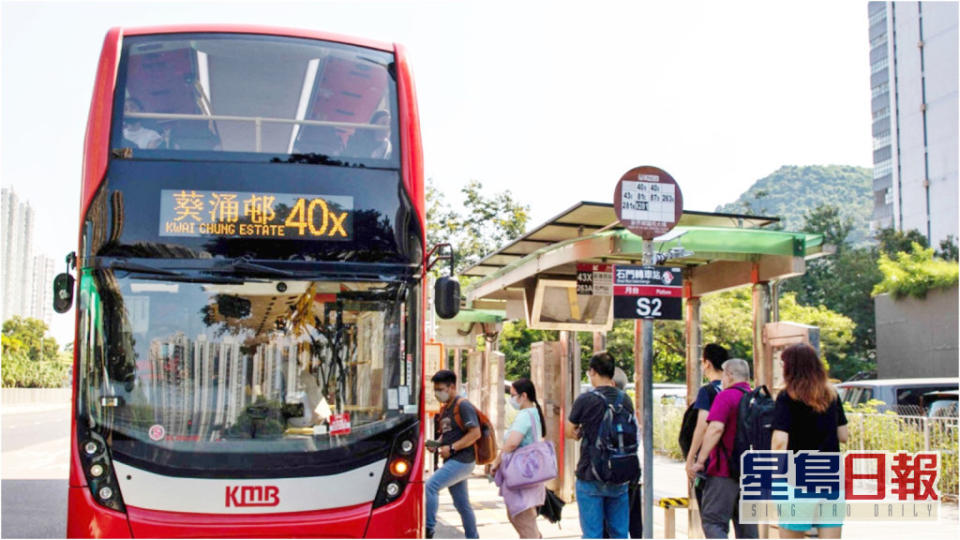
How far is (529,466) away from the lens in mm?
7883

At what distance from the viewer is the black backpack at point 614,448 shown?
23.8 feet

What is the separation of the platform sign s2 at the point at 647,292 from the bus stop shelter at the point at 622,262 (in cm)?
52

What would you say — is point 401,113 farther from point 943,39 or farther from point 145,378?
point 943,39

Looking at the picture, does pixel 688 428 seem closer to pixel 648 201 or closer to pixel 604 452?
pixel 604 452

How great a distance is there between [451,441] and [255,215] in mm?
3144

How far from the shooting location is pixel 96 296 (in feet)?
21.4

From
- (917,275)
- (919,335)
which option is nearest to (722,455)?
(917,275)

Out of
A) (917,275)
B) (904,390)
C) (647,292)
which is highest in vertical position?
(917,275)

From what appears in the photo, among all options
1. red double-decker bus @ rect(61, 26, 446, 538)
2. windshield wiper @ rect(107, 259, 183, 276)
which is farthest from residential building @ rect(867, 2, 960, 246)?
windshield wiper @ rect(107, 259, 183, 276)

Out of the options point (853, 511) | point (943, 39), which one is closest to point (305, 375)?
point (853, 511)

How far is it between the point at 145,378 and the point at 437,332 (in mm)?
14130

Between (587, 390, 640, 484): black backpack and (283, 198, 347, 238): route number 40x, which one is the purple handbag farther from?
(283, 198, 347, 238): route number 40x

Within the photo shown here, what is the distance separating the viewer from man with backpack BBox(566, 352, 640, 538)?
23.9ft

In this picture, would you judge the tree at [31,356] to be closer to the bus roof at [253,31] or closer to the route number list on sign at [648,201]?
the bus roof at [253,31]
